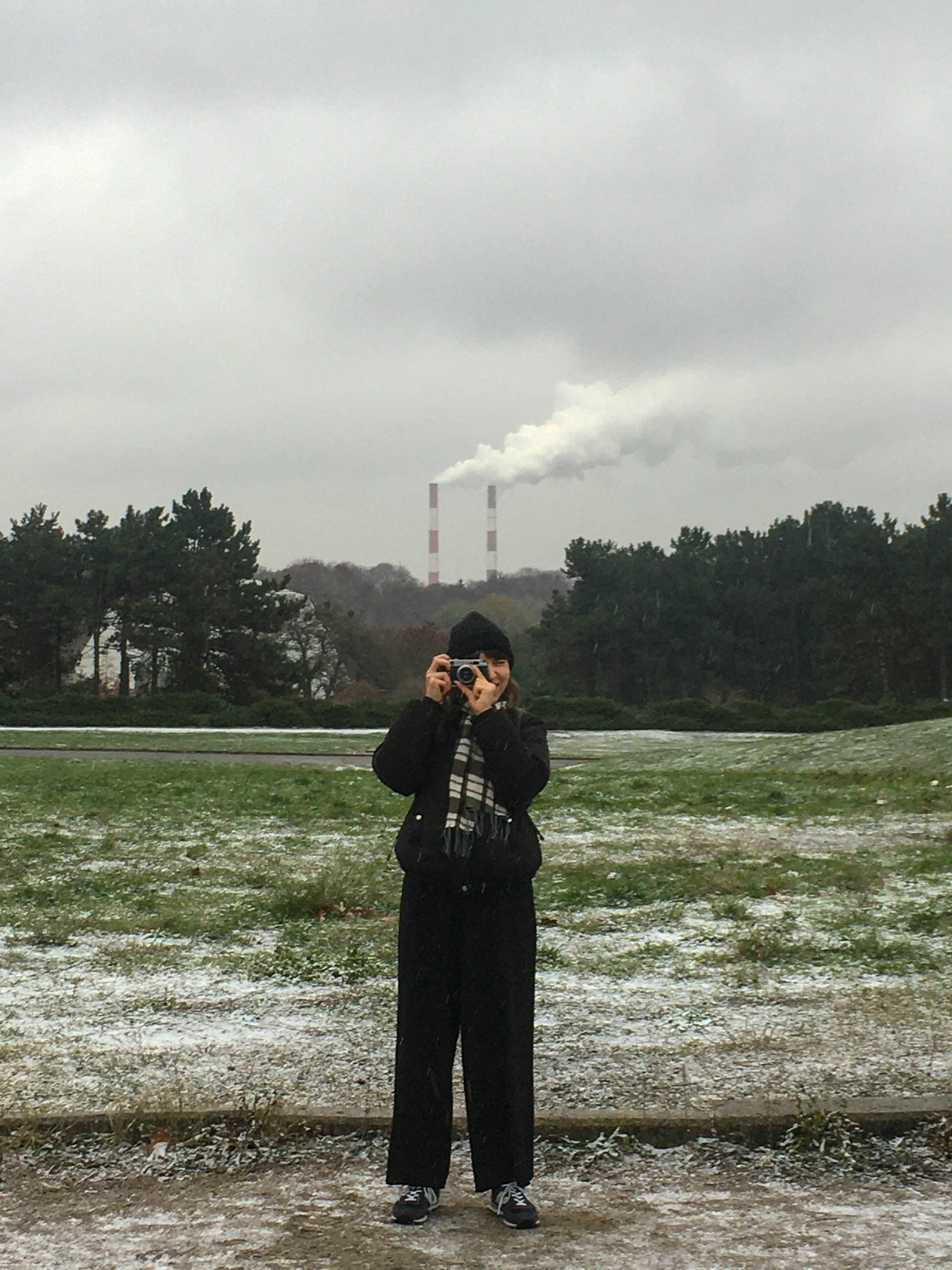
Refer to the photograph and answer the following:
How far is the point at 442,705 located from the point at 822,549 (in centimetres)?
6979

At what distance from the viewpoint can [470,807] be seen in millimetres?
4176

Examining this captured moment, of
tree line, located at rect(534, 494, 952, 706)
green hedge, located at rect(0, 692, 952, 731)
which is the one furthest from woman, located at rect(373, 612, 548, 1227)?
tree line, located at rect(534, 494, 952, 706)

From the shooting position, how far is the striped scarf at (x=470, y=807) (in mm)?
4125

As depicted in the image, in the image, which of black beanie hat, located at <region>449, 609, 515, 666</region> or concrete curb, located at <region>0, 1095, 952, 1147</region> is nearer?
black beanie hat, located at <region>449, 609, 515, 666</region>

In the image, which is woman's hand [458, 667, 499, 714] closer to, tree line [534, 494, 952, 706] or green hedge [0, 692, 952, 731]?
green hedge [0, 692, 952, 731]

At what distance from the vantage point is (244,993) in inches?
253

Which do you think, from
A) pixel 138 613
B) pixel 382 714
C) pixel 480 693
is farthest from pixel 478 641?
pixel 138 613

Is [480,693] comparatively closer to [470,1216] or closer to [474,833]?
[474,833]

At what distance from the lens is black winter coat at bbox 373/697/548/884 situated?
413 centimetres

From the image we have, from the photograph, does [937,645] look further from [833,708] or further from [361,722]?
[361,722]

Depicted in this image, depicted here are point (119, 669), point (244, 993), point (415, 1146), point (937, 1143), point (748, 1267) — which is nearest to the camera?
point (748, 1267)

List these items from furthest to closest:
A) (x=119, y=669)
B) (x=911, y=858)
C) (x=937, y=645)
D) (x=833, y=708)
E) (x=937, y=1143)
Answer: (x=119, y=669), (x=937, y=645), (x=833, y=708), (x=911, y=858), (x=937, y=1143)

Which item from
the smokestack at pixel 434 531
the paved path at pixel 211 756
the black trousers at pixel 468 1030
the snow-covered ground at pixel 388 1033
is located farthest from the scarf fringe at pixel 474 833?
the smokestack at pixel 434 531

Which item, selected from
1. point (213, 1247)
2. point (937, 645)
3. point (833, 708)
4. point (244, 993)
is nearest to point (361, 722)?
point (833, 708)
